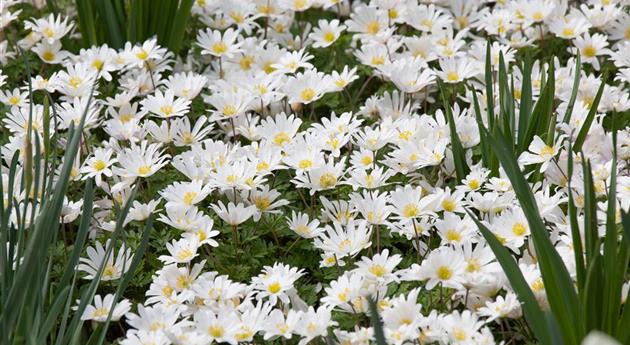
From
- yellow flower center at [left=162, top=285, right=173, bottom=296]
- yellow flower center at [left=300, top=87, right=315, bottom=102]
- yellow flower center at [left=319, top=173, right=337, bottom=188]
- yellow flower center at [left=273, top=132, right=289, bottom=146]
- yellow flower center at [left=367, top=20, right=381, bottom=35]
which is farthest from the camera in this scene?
yellow flower center at [left=367, top=20, right=381, bottom=35]

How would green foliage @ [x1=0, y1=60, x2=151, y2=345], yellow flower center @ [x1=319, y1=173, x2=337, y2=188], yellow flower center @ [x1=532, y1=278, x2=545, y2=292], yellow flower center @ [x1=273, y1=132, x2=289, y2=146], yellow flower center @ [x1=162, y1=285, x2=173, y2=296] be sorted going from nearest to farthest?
green foliage @ [x1=0, y1=60, x2=151, y2=345]
yellow flower center @ [x1=532, y1=278, x2=545, y2=292]
yellow flower center @ [x1=162, y1=285, x2=173, y2=296]
yellow flower center @ [x1=319, y1=173, x2=337, y2=188]
yellow flower center @ [x1=273, y1=132, x2=289, y2=146]

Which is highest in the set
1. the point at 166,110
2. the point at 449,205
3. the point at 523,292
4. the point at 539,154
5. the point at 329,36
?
the point at 329,36

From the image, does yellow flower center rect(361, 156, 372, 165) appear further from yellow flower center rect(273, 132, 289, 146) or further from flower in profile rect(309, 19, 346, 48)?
flower in profile rect(309, 19, 346, 48)

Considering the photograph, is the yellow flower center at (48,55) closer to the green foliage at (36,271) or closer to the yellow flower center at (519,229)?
the green foliage at (36,271)

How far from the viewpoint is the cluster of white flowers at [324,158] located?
2.08m

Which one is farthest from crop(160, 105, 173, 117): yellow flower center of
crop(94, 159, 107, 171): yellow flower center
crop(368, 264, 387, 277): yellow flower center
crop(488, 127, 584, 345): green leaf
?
crop(488, 127, 584, 345): green leaf

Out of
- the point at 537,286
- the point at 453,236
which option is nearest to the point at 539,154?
the point at 453,236

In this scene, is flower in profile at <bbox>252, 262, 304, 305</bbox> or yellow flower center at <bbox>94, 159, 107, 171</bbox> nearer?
flower in profile at <bbox>252, 262, 304, 305</bbox>

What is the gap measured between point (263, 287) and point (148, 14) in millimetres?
1366

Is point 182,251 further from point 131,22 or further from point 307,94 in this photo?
point 131,22

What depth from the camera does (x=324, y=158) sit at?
267cm

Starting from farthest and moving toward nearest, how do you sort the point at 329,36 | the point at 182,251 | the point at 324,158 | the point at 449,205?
the point at 329,36
the point at 324,158
the point at 449,205
the point at 182,251

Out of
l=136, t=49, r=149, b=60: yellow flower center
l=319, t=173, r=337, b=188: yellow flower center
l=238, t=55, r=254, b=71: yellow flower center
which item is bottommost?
l=319, t=173, r=337, b=188: yellow flower center

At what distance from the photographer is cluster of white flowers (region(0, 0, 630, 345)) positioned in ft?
6.83
